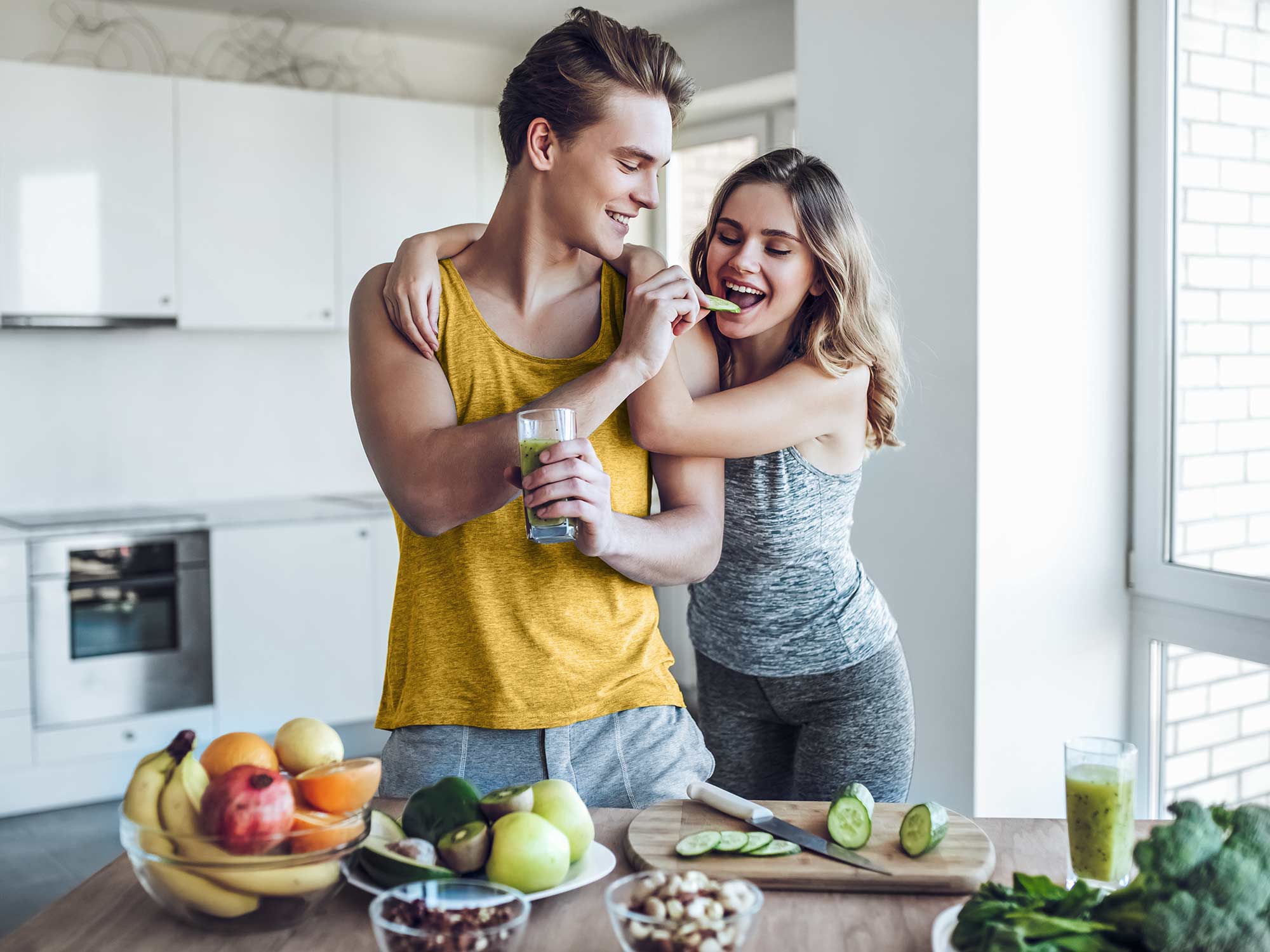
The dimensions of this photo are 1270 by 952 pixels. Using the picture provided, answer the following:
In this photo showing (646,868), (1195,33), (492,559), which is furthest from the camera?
(1195,33)

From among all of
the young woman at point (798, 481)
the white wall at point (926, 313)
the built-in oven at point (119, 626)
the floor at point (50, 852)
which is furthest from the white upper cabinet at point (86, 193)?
the young woman at point (798, 481)

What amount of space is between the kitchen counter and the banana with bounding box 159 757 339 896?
130 inches

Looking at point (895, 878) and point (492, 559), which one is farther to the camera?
point (492, 559)

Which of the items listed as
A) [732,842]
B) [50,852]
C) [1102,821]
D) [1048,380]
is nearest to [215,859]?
[732,842]

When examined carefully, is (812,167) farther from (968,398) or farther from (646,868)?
(646,868)

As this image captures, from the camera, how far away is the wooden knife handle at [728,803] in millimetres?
1271

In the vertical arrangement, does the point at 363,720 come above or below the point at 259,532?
below

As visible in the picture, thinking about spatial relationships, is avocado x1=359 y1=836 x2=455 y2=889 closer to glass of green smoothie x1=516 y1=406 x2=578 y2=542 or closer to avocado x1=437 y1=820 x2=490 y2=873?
avocado x1=437 y1=820 x2=490 y2=873

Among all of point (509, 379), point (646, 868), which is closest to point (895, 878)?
point (646, 868)

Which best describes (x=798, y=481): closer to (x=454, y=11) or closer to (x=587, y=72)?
(x=587, y=72)

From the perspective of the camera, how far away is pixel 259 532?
4.28 metres

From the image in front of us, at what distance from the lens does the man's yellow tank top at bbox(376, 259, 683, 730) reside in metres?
1.45

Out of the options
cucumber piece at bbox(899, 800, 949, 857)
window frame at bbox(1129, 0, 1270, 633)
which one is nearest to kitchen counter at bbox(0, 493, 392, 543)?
window frame at bbox(1129, 0, 1270, 633)

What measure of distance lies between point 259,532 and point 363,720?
2.99ft
